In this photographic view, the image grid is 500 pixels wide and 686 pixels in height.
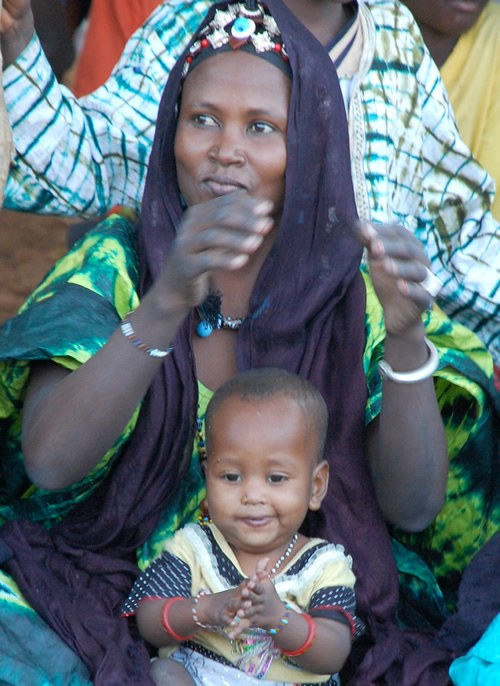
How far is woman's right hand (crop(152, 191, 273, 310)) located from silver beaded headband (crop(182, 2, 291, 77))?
1.97 feet

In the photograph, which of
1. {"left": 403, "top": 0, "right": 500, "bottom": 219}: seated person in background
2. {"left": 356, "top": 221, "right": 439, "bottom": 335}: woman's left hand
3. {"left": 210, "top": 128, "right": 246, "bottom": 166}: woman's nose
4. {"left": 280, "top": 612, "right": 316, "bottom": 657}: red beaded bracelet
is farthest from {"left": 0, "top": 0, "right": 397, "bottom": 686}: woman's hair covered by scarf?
{"left": 403, "top": 0, "right": 500, "bottom": 219}: seated person in background

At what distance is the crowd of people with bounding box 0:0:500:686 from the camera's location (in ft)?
8.07

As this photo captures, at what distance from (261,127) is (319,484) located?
0.77m

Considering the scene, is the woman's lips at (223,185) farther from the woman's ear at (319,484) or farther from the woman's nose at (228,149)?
the woman's ear at (319,484)

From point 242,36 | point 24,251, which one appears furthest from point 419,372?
point 24,251

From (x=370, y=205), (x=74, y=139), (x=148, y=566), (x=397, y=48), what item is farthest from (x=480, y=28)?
(x=148, y=566)

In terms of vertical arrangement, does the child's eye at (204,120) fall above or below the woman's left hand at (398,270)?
above

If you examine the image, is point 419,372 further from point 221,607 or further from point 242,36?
point 242,36

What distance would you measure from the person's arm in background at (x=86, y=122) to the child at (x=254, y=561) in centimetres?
99

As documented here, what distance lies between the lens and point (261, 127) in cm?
285

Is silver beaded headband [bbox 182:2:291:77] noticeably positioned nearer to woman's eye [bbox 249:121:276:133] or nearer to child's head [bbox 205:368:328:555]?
woman's eye [bbox 249:121:276:133]

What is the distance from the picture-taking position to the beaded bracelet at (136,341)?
247 cm

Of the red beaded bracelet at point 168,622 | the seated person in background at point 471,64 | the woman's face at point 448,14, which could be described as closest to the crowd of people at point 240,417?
the red beaded bracelet at point 168,622

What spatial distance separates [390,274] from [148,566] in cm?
76
